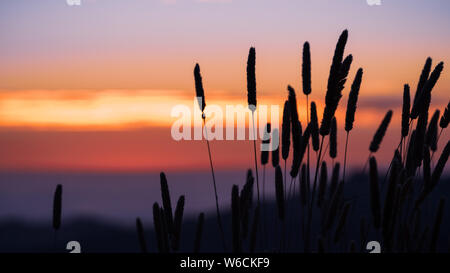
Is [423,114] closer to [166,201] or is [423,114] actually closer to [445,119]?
[445,119]

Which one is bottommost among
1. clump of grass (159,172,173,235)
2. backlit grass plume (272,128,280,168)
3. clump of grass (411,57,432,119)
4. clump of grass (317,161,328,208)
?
clump of grass (317,161,328,208)

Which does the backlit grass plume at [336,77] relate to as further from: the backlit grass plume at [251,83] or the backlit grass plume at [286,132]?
the backlit grass plume at [251,83]

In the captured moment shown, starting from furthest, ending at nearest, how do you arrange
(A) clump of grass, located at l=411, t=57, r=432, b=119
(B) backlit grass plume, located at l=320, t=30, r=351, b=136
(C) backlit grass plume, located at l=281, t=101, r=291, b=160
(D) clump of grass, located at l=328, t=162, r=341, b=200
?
(D) clump of grass, located at l=328, t=162, r=341, b=200, (A) clump of grass, located at l=411, t=57, r=432, b=119, (C) backlit grass plume, located at l=281, t=101, r=291, b=160, (B) backlit grass plume, located at l=320, t=30, r=351, b=136

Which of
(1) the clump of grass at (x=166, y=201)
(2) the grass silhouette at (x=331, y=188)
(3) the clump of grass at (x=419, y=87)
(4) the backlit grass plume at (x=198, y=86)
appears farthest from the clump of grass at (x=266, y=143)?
(3) the clump of grass at (x=419, y=87)

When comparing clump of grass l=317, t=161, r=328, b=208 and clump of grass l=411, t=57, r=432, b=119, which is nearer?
clump of grass l=411, t=57, r=432, b=119

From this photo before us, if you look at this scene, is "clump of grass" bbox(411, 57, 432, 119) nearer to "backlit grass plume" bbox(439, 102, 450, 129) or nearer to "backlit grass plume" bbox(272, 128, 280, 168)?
"backlit grass plume" bbox(439, 102, 450, 129)

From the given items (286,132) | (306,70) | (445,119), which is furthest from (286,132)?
(445,119)

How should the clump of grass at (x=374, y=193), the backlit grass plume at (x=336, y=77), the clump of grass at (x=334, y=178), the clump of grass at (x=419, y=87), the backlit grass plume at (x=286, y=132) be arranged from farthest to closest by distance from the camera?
the clump of grass at (x=334, y=178) → the clump of grass at (x=419, y=87) → the backlit grass plume at (x=286, y=132) → the backlit grass plume at (x=336, y=77) → the clump of grass at (x=374, y=193)

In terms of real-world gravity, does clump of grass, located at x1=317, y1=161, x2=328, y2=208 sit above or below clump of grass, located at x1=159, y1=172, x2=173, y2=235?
below

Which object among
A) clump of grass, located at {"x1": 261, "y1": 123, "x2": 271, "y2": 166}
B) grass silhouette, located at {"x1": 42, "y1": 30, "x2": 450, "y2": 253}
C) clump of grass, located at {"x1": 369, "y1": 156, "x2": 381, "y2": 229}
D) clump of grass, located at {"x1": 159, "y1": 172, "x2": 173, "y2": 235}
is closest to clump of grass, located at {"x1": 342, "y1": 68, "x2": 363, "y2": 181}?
grass silhouette, located at {"x1": 42, "y1": 30, "x2": 450, "y2": 253}

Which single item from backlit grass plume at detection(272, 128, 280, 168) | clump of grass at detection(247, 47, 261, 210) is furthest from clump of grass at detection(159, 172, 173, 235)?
backlit grass plume at detection(272, 128, 280, 168)

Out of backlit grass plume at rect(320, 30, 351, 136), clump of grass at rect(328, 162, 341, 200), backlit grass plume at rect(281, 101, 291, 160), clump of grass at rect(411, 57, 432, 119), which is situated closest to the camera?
backlit grass plume at rect(320, 30, 351, 136)

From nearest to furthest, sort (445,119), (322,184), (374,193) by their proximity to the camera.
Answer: (374,193) → (445,119) → (322,184)
